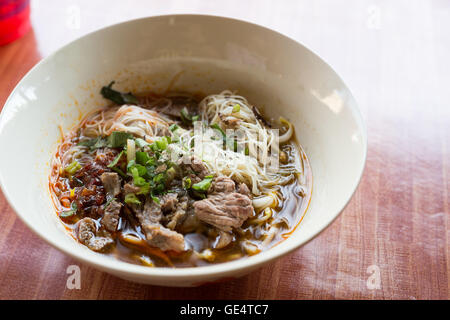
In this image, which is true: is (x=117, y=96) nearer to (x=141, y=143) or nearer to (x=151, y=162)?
(x=141, y=143)

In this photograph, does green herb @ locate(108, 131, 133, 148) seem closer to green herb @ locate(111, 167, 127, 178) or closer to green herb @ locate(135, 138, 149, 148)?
green herb @ locate(135, 138, 149, 148)

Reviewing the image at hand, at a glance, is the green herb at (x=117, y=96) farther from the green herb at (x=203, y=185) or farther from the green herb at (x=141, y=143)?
the green herb at (x=203, y=185)

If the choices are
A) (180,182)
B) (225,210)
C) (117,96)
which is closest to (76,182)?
(180,182)

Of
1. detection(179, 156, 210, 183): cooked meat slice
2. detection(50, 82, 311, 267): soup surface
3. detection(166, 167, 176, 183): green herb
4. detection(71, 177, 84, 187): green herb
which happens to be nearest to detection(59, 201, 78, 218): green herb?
detection(50, 82, 311, 267): soup surface
